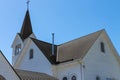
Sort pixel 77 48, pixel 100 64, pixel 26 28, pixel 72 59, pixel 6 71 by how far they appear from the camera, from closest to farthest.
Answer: pixel 6 71 < pixel 72 59 < pixel 100 64 < pixel 77 48 < pixel 26 28

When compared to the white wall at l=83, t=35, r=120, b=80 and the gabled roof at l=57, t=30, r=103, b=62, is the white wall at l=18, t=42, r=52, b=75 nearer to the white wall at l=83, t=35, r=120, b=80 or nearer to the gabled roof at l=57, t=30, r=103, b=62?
the gabled roof at l=57, t=30, r=103, b=62

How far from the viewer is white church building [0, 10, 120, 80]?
2806cm

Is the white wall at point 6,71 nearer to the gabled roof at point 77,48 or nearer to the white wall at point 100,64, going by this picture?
the gabled roof at point 77,48

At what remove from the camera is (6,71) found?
23.8 metres

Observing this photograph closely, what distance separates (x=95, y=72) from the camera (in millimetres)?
29203

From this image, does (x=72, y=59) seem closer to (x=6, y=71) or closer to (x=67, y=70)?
(x=67, y=70)

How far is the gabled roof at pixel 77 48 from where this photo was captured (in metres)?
29.2

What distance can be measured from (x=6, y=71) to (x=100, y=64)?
36.0ft

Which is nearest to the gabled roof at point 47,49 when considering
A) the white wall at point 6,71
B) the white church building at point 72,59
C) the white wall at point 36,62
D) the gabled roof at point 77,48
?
the white church building at point 72,59

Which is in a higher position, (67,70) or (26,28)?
(26,28)

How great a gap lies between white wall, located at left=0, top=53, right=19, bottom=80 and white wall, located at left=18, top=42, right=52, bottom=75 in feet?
21.2

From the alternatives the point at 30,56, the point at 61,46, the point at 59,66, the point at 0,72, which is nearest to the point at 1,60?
the point at 0,72

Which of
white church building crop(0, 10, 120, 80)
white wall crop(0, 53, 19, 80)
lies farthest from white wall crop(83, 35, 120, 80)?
→ white wall crop(0, 53, 19, 80)

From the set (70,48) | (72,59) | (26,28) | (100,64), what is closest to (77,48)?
(70,48)
